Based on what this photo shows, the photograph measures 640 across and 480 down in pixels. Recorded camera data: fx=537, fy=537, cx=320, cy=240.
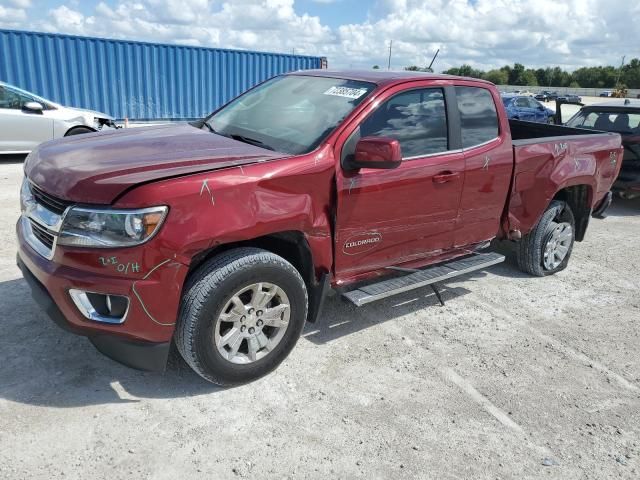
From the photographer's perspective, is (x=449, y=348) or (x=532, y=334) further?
(x=532, y=334)

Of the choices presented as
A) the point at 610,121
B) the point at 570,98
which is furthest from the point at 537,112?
the point at 570,98

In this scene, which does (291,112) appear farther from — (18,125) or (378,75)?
(18,125)

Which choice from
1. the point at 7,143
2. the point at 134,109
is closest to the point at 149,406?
the point at 7,143

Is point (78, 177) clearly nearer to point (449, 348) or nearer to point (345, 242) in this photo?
point (345, 242)

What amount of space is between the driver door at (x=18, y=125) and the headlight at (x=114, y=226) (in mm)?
7912

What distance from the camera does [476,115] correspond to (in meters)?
4.25

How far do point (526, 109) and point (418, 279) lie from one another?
19.6 meters

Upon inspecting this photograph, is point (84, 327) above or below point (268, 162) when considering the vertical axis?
below

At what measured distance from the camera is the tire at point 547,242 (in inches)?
203

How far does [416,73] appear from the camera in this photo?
4145 millimetres

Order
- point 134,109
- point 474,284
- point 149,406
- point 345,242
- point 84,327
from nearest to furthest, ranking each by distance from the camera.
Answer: point 84,327
point 149,406
point 345,242
point 474,284
point 134,109

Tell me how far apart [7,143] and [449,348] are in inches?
340

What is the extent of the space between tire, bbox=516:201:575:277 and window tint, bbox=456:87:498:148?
1280 millimetres

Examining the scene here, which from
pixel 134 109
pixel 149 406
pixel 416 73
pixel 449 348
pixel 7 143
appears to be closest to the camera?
pixel 149 406
